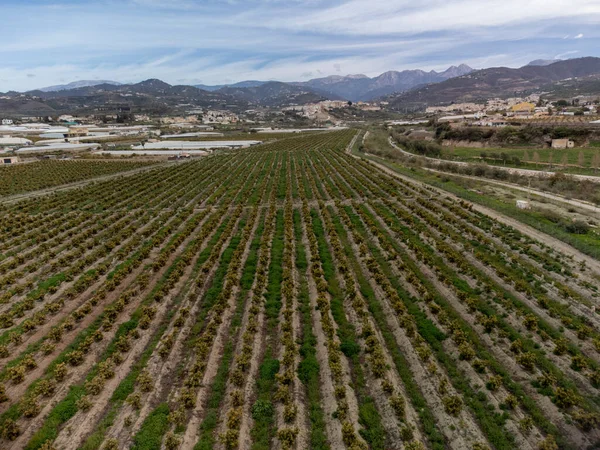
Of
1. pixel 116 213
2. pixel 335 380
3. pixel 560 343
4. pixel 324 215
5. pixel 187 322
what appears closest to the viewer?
pixel 335 380

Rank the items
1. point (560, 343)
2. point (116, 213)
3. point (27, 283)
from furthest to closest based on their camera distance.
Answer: point (116, 213) → point (27, 283) → point (560, 343)

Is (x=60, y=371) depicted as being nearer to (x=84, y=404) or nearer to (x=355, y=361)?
(x=84, y=404)

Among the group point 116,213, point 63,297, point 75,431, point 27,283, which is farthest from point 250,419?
point 116,213

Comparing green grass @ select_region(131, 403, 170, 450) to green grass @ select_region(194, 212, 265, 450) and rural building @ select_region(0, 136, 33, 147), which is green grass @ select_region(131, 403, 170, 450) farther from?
rural building @ select_region(0, 136, 33, 147)

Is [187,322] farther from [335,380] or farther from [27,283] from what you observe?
[27,283]

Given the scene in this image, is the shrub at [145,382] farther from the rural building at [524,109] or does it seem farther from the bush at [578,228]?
the rural building at [524,109]

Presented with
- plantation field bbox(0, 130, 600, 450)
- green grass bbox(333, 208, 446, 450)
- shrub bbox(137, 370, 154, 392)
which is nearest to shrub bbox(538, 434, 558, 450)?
plantation field bbox(0, 130, 600, 450)

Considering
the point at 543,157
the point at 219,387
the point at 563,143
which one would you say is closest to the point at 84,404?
the point at 219,387
